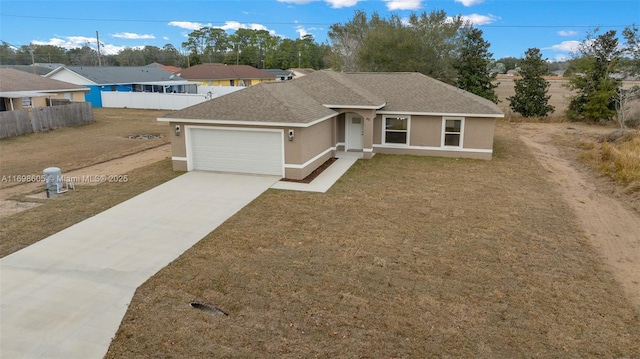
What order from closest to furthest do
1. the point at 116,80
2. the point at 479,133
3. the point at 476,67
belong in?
the point at 479,133 → the point at 476,67 → the point at 116,80

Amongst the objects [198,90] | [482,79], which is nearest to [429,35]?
[482,79]

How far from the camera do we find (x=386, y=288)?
315 inches

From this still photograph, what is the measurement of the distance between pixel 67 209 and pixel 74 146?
1190 centimetres

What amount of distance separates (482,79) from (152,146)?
28360mm

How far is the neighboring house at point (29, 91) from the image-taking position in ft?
95.3

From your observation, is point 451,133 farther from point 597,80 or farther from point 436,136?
point 597,80

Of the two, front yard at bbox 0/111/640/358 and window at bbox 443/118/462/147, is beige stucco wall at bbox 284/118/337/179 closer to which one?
front yard at bbox 0/111/640/358

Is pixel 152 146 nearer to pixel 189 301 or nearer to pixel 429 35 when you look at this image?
pixel 189 301

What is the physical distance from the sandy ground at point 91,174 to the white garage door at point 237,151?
10.5ft

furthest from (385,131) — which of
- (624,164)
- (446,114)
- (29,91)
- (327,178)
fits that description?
(29,91)

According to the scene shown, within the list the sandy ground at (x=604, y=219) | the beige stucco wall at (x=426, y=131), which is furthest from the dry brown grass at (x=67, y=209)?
the sandy ground at (x=604, y=219)

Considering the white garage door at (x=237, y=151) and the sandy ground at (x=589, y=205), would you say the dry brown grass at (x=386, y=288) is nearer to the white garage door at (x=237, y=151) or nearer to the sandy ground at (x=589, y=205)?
the sandy ground at (x=589, y=205)

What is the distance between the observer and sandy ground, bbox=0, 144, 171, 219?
500 inches

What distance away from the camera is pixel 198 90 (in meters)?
52.8
